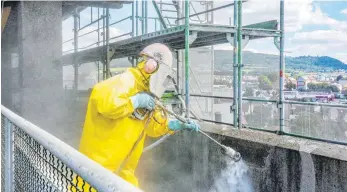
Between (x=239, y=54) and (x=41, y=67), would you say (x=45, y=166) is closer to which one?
(x=239, y=54)

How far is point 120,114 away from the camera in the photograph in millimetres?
3348

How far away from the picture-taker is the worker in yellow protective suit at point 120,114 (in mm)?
3352

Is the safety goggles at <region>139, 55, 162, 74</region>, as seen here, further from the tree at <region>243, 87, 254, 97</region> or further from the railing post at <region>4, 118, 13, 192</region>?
the tree at <region>243, 87, 254, 97</region>

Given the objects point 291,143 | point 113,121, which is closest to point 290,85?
point 291,143

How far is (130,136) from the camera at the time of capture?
3.63m

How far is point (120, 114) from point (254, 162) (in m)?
2.28

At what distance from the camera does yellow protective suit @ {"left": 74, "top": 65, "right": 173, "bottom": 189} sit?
3328 millimetres

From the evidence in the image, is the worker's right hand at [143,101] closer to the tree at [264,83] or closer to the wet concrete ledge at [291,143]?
the wet concrete ledge at [291,143]

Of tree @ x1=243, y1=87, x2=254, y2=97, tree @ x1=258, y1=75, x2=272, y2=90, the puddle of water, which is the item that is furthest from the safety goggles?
tree @ x1=258, y1=75, x2=272, y2=90

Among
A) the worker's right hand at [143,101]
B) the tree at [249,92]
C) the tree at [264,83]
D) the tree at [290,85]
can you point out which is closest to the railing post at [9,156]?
the worker's right hand at [143,101]

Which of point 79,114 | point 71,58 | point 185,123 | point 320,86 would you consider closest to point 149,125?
point 185,123

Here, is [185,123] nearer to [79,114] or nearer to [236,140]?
[236,140]

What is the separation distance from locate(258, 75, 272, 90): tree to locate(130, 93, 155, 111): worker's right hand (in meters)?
4.56

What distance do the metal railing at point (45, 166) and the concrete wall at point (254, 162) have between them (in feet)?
8.32
